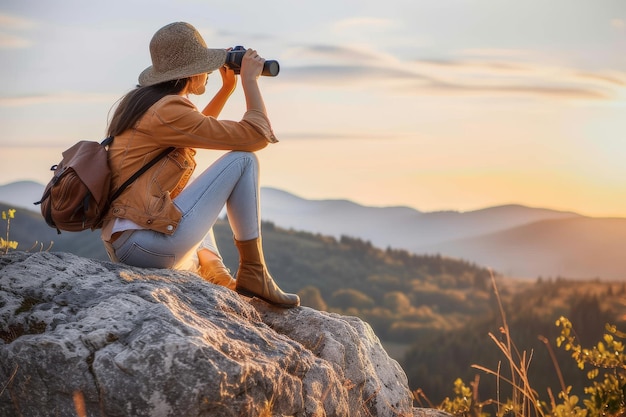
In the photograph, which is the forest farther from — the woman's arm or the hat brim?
the hat brim

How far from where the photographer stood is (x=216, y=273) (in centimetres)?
552

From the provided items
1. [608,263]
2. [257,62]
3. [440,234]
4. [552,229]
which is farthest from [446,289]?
[440,234]

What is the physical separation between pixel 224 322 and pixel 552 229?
80279mm

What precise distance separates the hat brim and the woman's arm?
64 cm

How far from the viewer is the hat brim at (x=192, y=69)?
4.82 metres

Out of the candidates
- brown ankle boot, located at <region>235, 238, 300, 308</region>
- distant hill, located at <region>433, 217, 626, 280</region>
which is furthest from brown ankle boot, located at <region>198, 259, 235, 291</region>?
distant hill, located at <region>433, 217, 626, 280</region>

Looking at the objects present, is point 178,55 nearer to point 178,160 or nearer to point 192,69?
→ point 192,69

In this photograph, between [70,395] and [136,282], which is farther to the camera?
[136,282]

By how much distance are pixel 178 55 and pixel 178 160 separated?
0.66 meters

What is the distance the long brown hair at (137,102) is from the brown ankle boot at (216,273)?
122cm

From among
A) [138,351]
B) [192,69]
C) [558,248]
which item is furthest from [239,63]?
[558,248]

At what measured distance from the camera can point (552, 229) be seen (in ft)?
264

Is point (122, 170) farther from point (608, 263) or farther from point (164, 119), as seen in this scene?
point (608, 263)

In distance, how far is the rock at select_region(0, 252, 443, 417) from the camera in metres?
3.37
